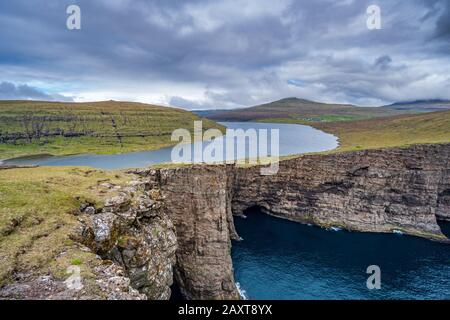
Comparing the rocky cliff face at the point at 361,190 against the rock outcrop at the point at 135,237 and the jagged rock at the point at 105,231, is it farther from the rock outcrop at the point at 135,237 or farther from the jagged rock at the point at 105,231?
the jagged rock at the point at 105,231

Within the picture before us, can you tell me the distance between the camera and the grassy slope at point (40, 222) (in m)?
19.2

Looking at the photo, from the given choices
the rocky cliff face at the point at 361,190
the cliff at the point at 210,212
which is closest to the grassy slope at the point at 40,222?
the cliff at the point at 210,212

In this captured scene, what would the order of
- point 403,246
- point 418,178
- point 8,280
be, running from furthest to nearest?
point 418,178
point 403,246
point 8,280

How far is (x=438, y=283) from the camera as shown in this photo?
196 ft

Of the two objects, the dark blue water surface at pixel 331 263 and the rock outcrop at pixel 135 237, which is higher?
the rock outcrop at pixel 135 237

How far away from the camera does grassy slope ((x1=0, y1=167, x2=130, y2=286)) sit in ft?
62.9

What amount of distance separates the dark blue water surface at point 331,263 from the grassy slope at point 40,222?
4023 cm

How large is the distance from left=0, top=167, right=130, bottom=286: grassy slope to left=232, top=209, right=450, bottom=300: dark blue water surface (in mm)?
40234

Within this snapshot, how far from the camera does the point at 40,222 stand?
23.4 meters

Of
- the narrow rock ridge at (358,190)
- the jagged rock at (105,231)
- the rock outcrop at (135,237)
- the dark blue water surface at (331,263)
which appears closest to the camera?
the jagged rock at (105,231)
